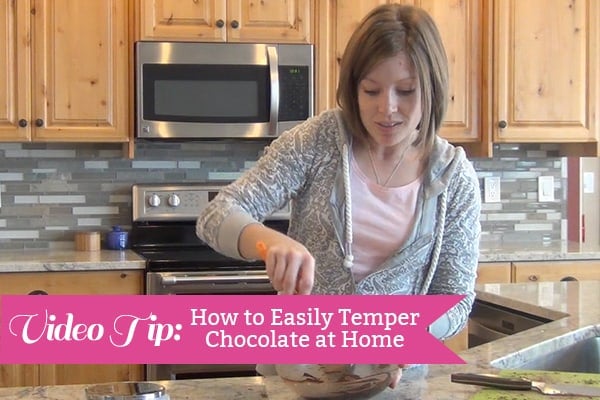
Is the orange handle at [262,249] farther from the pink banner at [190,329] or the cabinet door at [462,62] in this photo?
the cabinet door at [462,62]

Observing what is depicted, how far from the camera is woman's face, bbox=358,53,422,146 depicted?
1.31 metres

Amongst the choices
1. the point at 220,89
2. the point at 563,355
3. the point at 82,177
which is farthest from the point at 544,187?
the point at 563,355

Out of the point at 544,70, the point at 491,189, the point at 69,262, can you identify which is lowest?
the point at 69,262

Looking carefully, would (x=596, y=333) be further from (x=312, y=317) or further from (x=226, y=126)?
(x=226, y=126)

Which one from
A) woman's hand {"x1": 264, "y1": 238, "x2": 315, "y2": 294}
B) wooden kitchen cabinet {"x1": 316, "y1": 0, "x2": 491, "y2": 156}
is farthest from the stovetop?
woman's hand {"x1": 264, "y1": 238, "x2": 315, "y2": 294}

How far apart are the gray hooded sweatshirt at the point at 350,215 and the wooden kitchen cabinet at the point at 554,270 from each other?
197 cm

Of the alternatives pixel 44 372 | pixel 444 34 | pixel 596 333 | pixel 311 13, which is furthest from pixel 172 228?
pixel 596 333

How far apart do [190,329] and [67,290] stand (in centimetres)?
210

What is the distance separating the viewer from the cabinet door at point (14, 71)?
3094mm

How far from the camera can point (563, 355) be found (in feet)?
5.51

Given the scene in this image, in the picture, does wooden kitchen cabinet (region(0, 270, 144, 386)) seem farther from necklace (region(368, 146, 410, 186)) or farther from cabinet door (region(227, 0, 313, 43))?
necklace (region(368, 146, 410, 186))

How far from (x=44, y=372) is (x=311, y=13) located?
174 cm

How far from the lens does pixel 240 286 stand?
117 inches

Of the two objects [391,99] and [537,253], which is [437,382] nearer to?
[391,99]
